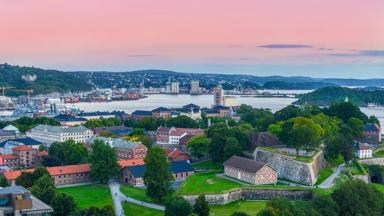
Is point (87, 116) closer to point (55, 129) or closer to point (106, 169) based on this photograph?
point (55, 129)

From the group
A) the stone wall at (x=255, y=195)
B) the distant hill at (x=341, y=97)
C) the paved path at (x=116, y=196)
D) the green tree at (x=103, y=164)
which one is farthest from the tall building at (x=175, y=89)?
the stone wall at (x=255, y=195)

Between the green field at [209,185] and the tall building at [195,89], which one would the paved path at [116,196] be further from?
the tall building at [195,89]

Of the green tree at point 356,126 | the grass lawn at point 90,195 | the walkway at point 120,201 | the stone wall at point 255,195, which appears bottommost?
the grass lawn at point 90,195

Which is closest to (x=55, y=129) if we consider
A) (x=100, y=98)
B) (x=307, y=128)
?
(x=307, y=128)

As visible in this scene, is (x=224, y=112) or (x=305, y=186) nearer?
(x=305, y=186)

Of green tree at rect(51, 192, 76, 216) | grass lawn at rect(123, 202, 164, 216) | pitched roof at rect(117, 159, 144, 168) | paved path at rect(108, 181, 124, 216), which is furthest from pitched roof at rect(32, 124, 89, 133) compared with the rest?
green tree at rect(51, 192, 76, 216)
